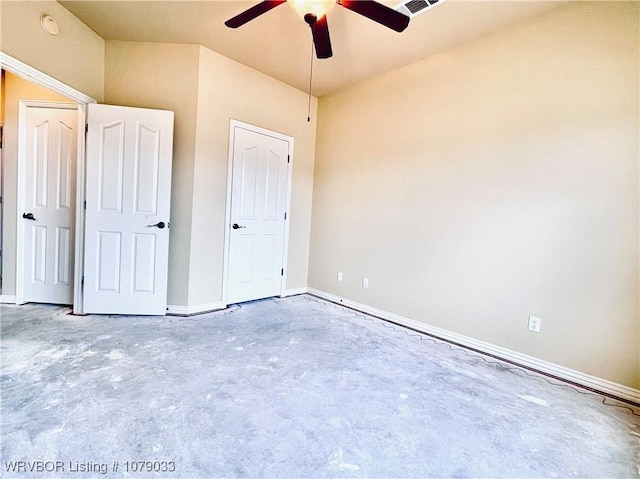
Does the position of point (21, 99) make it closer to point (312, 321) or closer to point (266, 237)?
point (266, 237)

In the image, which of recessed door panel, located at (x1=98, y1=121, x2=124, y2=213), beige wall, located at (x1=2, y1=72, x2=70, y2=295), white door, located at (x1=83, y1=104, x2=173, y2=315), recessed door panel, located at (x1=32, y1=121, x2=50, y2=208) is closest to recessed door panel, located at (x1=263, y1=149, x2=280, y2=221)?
white door, located at (x1=83, y1=104, x2=173, y2=315)

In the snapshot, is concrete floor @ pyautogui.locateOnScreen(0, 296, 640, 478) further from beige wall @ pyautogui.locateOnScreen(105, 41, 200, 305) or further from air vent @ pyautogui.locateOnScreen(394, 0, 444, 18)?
air vent @ pyautogui.locateOnScreen(394, 0, 444, 18)

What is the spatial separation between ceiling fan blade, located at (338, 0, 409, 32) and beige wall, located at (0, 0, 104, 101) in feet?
7.62

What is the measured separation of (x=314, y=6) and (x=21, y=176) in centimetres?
341

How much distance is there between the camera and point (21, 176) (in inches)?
122

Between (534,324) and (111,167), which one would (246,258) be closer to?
(111,167)

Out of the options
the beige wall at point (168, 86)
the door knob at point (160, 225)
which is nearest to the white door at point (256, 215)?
the beige wall at point (168, 86)

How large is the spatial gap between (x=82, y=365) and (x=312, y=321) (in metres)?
1.94

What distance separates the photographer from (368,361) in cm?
239

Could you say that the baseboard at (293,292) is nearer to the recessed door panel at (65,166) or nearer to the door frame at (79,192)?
the door frame at (79,192)

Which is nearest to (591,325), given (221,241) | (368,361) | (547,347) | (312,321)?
(547,347)

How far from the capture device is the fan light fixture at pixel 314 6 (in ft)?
5.52

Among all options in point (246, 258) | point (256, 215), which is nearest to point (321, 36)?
point (256, 215)

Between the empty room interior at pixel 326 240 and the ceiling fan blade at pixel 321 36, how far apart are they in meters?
0.01
